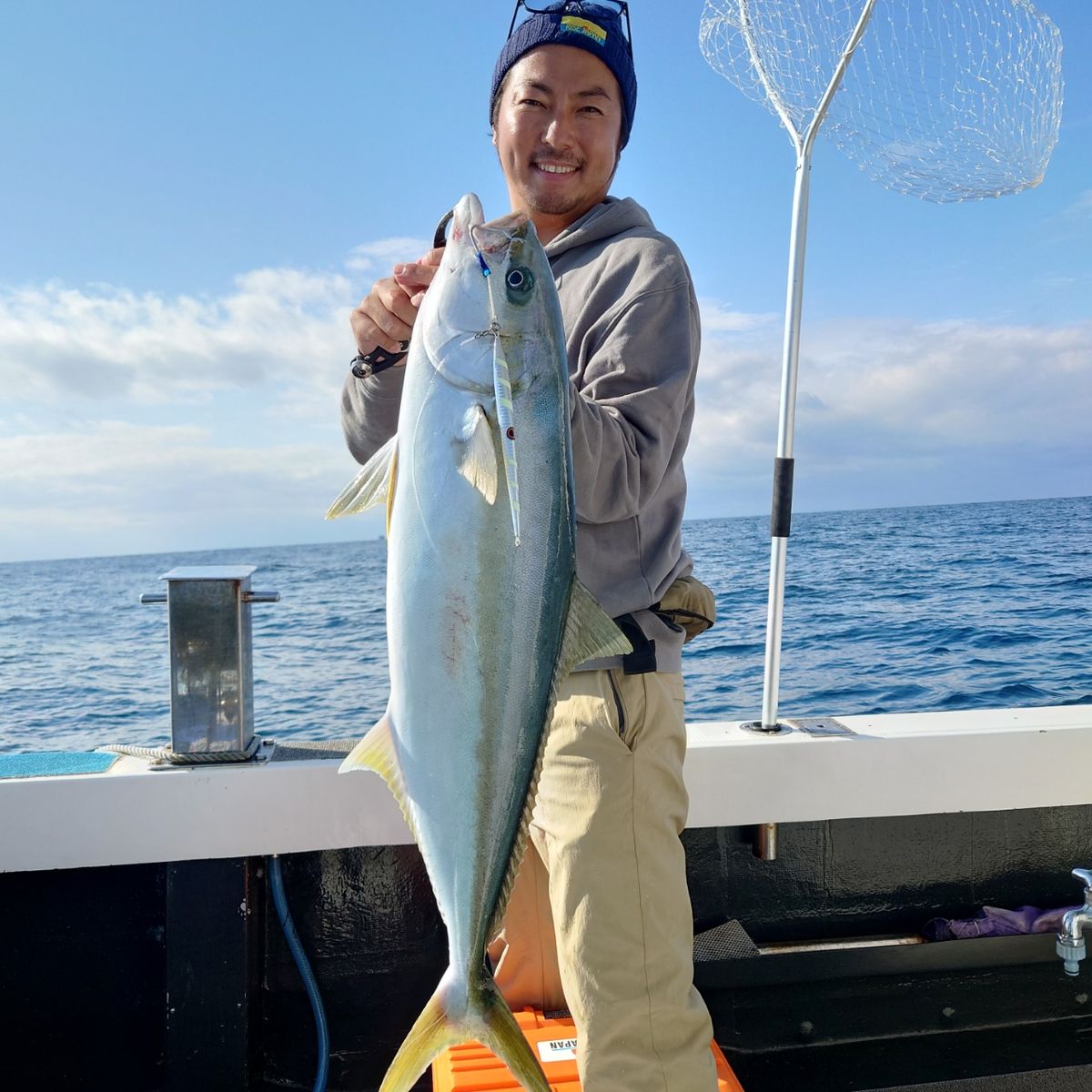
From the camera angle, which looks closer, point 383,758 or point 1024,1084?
point 383,758

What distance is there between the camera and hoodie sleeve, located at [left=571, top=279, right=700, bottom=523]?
1.86 meters

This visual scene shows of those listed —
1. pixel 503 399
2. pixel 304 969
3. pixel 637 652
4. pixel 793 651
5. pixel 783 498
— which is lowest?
pixel 793 651

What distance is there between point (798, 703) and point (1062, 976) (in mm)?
6169

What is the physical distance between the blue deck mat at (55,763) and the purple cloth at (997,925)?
9.73ft

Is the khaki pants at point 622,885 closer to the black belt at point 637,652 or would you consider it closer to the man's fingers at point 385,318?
the black belt at point 637,652

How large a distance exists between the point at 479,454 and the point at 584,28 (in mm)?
1454

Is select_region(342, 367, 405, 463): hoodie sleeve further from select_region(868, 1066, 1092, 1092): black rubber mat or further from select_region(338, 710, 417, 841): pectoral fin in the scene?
select_region(868, 1066, 1092, 1092): black rubber mat

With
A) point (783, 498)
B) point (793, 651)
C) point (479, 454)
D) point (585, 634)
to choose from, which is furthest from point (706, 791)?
point (793, 651)

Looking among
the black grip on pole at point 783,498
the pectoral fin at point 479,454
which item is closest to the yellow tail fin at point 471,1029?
the pectoral fin at point 479,454

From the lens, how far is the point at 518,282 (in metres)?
1.55

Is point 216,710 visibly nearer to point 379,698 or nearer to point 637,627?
point 637,627

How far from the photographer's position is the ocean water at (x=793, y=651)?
1016 cm

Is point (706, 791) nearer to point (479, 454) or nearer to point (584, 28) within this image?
point (479, 454)

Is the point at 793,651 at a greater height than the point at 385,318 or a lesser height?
lesser
